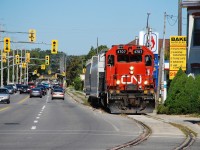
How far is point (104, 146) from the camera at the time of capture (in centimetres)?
1631

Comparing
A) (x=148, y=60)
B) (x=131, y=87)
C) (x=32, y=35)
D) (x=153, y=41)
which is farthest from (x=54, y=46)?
(x=131, y=87)

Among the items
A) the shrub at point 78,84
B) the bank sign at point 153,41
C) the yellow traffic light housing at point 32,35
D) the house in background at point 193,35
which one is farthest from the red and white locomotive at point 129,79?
the shrub at point 78,84

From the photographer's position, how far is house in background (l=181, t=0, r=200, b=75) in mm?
41125

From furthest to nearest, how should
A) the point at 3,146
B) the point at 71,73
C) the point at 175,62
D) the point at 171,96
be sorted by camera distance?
the point at 71,73
the point at 175,62
the point at 171,96
the point at 3,146

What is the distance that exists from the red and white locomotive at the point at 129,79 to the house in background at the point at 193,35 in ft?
20.1

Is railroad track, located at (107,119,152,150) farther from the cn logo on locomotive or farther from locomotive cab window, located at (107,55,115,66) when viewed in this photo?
locomotive cab window, located at (107,55,115,66)

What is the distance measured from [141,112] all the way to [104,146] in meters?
19.7

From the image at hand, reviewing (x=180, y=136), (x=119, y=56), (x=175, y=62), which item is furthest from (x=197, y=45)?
(x=180, y=136)

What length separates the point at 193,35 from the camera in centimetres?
4197

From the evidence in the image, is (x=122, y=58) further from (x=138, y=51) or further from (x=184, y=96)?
(x=184, y=96)

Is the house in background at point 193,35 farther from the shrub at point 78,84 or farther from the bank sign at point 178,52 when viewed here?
the shrub at point 78,84

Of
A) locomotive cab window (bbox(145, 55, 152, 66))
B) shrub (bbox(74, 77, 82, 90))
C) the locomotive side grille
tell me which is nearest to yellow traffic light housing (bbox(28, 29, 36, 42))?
locomotive cab window (bbox(145, 55, 152, 66))

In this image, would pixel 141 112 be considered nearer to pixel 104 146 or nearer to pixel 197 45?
pixel 197 45

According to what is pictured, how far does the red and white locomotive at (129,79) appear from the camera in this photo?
116 ft
